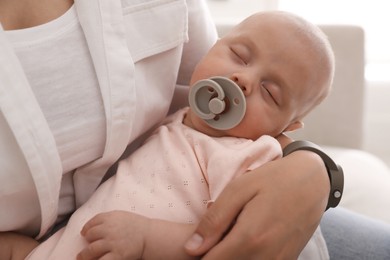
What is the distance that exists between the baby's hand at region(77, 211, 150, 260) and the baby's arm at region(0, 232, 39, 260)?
3.7 inches

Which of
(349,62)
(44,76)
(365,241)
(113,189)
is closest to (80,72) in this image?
(44,76)

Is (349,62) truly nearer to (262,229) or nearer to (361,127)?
(361,127)

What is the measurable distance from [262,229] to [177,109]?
363mm

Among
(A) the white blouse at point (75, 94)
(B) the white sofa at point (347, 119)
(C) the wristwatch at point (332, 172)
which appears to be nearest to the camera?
(A) the white blouse at point (75, 94)

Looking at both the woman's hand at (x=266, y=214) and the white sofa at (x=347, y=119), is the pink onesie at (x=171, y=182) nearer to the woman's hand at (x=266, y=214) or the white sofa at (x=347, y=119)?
the woman's hand at (x=266, y=214)

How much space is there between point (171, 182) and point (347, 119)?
1.16m

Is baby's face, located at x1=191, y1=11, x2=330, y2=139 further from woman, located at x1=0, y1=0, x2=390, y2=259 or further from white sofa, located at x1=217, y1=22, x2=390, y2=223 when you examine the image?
white sofa, located at x1=217, y1=22, x2=390, y2=223

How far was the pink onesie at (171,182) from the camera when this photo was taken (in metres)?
0.62

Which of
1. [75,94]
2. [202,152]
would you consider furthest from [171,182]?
[75,94]

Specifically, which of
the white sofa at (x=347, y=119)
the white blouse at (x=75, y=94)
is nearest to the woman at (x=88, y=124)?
the white blouse at (x=75, y=94)

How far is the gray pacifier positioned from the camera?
0.67m

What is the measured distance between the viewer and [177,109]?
880mm

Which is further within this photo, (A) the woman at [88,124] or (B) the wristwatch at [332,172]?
(B) the wristwatch at [332,172]

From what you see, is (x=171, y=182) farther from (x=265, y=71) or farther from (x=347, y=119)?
(x=347, y=119)
